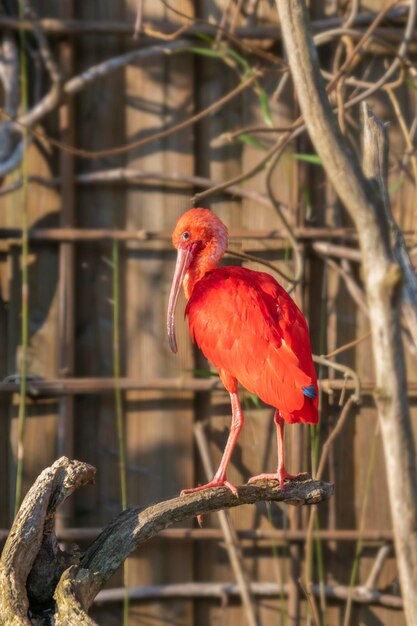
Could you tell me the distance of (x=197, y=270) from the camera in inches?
63.3

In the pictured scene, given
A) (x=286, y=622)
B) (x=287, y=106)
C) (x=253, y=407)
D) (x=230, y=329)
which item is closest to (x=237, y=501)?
(x=230, y=329)

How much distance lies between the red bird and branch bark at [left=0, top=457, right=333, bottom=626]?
0.08 meters

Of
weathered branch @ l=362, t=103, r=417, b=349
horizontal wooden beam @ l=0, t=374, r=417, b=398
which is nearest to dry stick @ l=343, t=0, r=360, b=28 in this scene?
horizontal wooden beam @ l=0, t=374, r=417, b=398

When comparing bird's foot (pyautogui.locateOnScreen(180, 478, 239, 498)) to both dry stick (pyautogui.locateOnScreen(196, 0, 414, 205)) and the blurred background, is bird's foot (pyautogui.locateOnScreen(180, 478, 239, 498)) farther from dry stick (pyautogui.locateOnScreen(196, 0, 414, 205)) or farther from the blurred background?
the blurred background

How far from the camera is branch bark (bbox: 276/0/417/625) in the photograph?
67cm

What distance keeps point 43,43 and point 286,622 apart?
6.18 ft

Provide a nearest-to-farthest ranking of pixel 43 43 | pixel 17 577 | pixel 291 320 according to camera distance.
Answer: pixel 17 577 < pixel 291 320 < pixel 43 43

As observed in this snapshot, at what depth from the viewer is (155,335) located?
9.32 feet

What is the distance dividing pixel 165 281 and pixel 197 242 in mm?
1302

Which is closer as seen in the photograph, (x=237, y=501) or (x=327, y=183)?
(x=237, y=501)

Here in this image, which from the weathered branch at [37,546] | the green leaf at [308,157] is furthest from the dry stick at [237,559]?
the weathered branch at [37,546]

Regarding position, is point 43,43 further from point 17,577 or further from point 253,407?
point 17,577

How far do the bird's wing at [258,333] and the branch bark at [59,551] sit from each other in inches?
7.5

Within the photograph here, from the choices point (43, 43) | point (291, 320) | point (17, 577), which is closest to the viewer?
point (17, 577)
